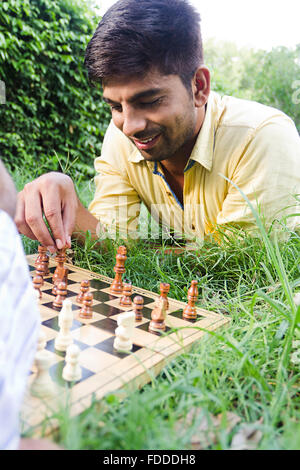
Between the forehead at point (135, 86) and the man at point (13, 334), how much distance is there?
3.93 ft

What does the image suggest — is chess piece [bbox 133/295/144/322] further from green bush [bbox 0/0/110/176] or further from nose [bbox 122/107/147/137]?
green bush [bbox 0/0/110/176]

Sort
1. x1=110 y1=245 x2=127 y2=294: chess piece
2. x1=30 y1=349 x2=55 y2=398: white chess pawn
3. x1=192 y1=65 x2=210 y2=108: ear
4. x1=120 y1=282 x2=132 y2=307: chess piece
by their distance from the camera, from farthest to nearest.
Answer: x1=192 y1=65 x2=210 y2=108: ear
x1=110 y1=245 x2=127 y2=294: chess piece
x1=120 y1=282 x2=132 y2=307: chess piece
x1=30 y1=349 x2=55 y2=398: white chess pawn

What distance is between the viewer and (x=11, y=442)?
669mm

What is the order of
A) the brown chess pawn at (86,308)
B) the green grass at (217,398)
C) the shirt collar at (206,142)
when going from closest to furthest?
the green grass at (217,398) → the brown chess pawn at (86,308) → the shirt collar at (206,142)

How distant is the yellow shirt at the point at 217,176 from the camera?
86.0 inches

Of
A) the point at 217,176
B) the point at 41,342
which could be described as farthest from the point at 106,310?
the point at 217,176

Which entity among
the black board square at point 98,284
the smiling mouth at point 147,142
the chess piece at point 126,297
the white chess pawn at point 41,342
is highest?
the smiling mouth at point 147,142

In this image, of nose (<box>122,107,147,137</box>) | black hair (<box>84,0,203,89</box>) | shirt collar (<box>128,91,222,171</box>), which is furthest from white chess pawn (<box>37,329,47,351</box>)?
shirt collar (<box>128,91,222,171</box>)

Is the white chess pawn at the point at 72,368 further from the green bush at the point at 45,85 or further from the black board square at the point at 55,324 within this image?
the green bush at the point at 45,85

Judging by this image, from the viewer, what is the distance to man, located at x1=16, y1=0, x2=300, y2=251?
1.88 metres

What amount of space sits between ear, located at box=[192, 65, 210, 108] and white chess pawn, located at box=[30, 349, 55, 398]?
5.56 feet

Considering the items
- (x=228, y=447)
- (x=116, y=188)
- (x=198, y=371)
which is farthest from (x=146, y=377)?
(x=116, y=188)

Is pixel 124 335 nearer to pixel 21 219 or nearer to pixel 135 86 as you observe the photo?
pixel 21 219

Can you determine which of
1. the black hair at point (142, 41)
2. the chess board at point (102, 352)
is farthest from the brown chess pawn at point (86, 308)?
the black hair at point (142, 41)
